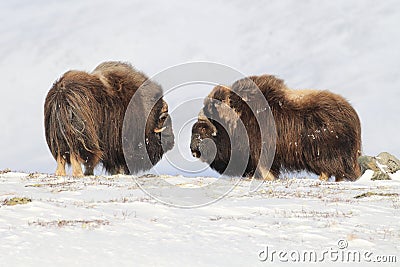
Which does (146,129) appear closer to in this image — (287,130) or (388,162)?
(287,130)

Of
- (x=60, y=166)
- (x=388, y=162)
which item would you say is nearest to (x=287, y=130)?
(x=388, y=162)

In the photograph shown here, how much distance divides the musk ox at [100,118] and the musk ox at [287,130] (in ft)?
4.73

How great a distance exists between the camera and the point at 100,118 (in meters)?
10.4

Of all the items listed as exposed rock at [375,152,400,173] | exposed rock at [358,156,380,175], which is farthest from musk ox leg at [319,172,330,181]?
exposed rock at [375,152,400,173]

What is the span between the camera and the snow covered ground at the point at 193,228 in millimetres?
3936

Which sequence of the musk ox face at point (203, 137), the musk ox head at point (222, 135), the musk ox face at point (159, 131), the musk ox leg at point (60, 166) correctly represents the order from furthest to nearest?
the musk ox face at point (159, 131) < the musk ox face at point (203, 137) < the musk ox head at point (222, 135) < the musk ox leg at point (60, 166)

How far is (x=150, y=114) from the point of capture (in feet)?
37.7

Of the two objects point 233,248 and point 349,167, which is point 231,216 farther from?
point 349,167

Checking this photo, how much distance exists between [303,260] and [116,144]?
7.26 meters

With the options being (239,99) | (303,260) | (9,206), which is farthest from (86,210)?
(239,99)

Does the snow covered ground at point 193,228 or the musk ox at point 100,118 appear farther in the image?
the musk ox at point 100,118

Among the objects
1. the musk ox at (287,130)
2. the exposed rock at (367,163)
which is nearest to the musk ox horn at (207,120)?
the musk ox at (287,130)

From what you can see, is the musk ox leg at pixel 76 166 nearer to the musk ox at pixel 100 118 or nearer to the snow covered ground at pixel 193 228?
the musk ox at pixel 100 118

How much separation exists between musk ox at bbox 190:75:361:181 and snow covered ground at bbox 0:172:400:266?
110 inches
